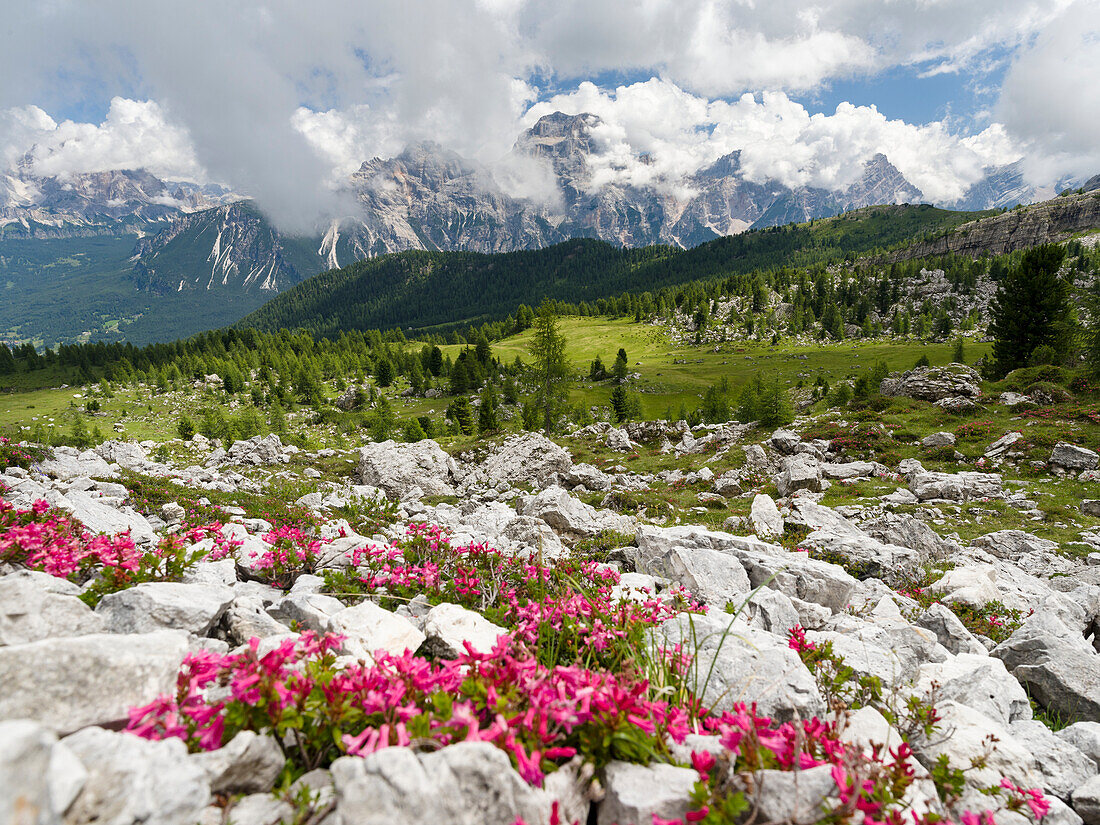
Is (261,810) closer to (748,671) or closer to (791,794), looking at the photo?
(791,794)

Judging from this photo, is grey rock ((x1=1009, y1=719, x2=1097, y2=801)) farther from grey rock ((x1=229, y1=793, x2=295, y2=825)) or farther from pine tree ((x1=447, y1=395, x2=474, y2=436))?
pine tree ((x1=447, y1=395, x2=474, y2=436))

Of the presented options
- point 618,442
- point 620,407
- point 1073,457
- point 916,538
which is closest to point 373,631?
point 916,538

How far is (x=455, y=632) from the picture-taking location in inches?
203

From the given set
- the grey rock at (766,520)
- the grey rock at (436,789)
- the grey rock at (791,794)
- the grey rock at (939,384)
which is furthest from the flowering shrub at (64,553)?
the grey rock at (939,384)

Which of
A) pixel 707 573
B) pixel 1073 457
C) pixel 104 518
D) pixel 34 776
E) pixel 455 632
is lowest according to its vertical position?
pixel 1073 457

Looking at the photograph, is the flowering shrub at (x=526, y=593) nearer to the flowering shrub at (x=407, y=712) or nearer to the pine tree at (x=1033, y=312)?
the flowering shrub at (x=407, y=712)

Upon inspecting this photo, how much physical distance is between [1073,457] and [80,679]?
3280 cm

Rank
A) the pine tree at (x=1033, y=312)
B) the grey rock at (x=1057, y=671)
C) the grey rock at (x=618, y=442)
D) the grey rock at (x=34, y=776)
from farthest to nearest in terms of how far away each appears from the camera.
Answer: the pine tree at (x=1033, y=312), the grey rock at (x=618, y=442), the grey rock at (x=1057, y=671), the grey rock at (x=34, y=776)

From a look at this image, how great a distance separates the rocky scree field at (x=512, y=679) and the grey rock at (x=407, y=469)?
11210mm

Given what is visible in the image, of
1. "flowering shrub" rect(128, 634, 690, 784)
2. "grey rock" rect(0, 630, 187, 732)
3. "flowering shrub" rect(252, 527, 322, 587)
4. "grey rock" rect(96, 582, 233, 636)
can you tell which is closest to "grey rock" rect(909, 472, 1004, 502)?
"flowering shrub" rect(128, 634, 690, 784)

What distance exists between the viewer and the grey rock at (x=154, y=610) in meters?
4.45

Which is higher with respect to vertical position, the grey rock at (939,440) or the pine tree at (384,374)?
the pine tree at (384,374)

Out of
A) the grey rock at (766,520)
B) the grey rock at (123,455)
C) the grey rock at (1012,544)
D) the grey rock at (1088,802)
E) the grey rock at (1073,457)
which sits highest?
the grey rock at (123,455)

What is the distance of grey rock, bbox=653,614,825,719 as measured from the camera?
14.0 ft
